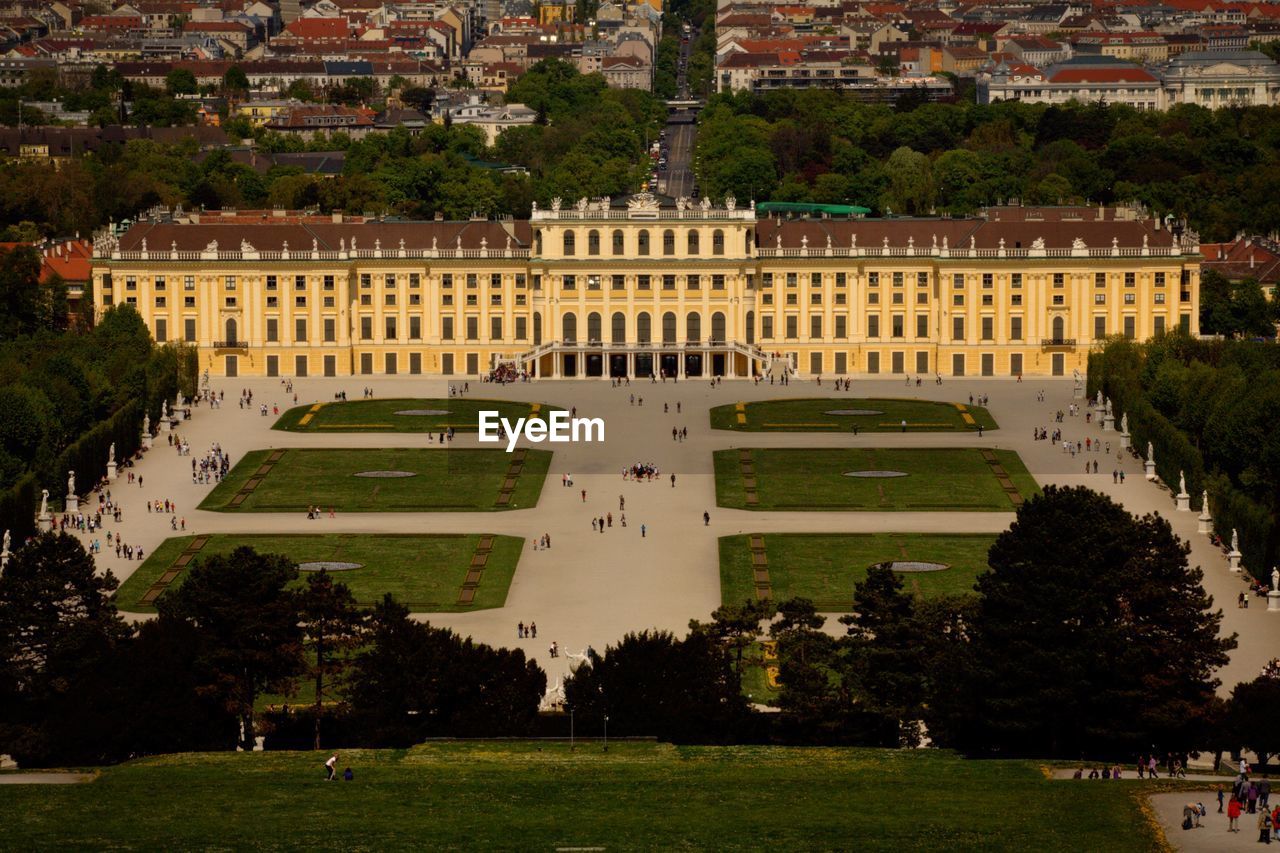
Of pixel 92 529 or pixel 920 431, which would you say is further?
pixel 920 431

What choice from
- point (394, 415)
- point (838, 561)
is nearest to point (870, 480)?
point (838, 561)

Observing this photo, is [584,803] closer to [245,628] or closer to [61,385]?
[245,628]

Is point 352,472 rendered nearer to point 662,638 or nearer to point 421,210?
point 662,638

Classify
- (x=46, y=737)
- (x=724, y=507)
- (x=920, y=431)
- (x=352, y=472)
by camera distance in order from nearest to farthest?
(x=46, y=737) → (x=724, y=507) → (x=352, y=472) → (x=920, y=431)

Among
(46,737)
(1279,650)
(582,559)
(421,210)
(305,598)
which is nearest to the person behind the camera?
(46,737)

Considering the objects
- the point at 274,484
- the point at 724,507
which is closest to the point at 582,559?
the point at 724,507
